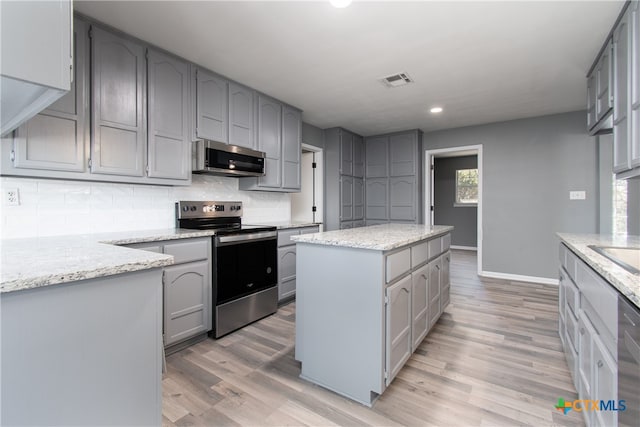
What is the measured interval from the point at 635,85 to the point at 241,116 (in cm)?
299

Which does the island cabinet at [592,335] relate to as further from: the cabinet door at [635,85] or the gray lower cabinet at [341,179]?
the gray lower cabinet at [341,179]

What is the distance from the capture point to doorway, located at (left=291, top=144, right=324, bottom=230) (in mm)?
4918

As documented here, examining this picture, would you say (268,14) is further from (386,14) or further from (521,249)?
(521,249)

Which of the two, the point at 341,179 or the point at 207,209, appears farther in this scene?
the point at 341,179

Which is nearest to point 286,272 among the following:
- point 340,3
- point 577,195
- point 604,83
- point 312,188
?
point 312,188

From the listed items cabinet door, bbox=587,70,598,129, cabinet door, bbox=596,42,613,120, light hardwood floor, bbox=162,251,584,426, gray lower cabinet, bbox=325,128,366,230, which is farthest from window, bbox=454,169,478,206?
cabinet door, bbox=596,42,613,120

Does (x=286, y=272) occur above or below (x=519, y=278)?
above

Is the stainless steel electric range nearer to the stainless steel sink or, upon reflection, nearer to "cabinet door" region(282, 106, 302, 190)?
"cabinet door" region(282, 106, 302, 190)

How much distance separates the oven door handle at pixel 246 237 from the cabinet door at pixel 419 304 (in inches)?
58.9

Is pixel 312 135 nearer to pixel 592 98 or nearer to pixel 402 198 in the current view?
pixel 402 198

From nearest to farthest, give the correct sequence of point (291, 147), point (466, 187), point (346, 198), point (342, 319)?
1. point (342, 319)
2. point (291, 147)
3. point (346, 198)
4. point (466, 187)

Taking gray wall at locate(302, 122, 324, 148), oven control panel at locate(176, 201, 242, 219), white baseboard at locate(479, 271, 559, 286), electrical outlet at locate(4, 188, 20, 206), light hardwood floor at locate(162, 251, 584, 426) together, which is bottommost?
light hardwood floor at locate(162, 251, 584, 426)

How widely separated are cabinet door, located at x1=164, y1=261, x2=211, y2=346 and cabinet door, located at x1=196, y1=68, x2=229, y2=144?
1.23 metres

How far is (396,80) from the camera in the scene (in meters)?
3.05
